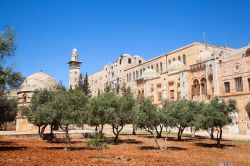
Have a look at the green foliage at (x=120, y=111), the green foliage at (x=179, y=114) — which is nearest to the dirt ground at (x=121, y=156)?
the green foliage at (x=120, y=111)

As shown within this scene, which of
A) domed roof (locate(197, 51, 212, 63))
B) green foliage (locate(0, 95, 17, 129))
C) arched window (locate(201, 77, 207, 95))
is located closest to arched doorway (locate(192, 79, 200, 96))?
arched window (locate(201, 77, 207, 95))

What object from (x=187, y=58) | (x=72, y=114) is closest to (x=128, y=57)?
(x=187, y=58)

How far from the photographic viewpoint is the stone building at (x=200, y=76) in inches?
1726

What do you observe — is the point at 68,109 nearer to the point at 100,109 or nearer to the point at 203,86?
the point at 100,109

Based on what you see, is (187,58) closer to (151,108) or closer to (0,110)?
(151,108)

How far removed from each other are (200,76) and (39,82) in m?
33.1

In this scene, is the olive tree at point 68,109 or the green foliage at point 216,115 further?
the green foliage at point 216,115

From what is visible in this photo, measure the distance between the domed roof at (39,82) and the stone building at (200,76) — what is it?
19.4 metres

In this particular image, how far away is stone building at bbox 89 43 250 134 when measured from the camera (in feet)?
144

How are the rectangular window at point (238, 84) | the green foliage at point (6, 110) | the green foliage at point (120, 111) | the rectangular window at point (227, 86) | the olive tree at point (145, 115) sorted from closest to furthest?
the olive tree at point (145, 115)
the green foliage at point (6, 110)
the green foliage at point (120, 111)
the rectangular window at point (238, 84)
the rectangular window at point (227, 86)

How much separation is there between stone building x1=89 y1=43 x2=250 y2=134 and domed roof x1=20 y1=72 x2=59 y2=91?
63.8 ft

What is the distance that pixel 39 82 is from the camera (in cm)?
5834

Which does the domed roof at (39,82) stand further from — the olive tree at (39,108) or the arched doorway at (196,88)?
the arched doorway at (196,88)

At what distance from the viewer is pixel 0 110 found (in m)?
28.0
